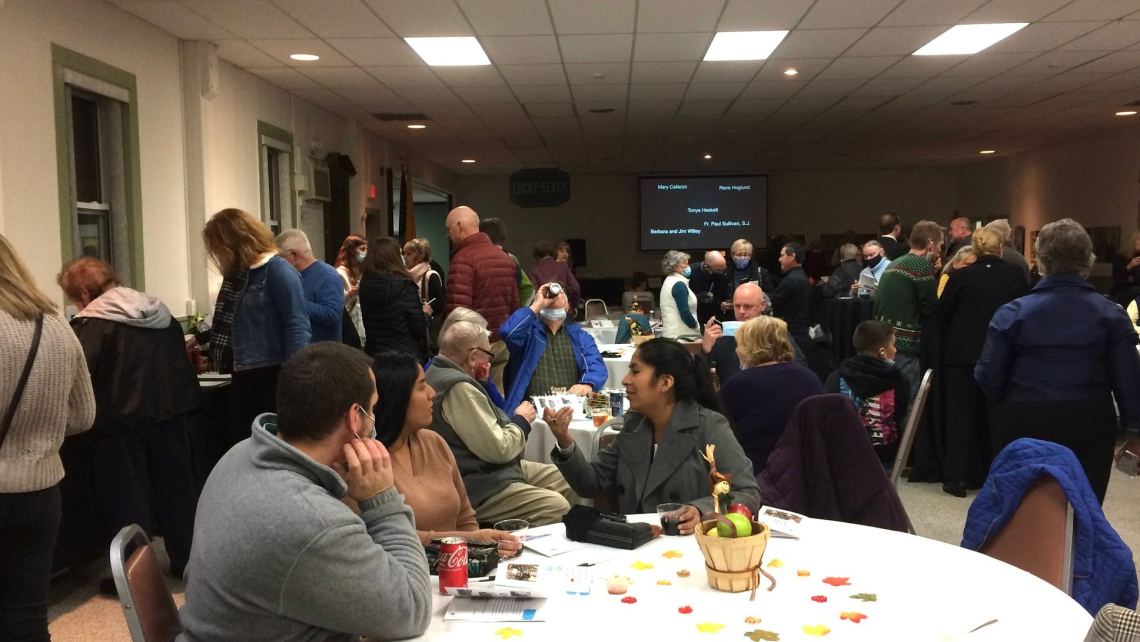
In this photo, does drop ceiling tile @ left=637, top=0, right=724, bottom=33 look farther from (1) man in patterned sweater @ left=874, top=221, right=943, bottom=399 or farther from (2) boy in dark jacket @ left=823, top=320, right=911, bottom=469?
(2) boy in dark jacket @ left=823, top=320, right=911, bottom=469

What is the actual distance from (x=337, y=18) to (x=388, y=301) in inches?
74.9

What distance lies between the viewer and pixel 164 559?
4.94m

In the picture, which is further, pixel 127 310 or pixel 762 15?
pixel 762 15

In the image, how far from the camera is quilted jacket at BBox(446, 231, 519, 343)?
19.7 ft

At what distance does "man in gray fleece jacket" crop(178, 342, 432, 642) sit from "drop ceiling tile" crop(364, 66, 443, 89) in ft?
21.2

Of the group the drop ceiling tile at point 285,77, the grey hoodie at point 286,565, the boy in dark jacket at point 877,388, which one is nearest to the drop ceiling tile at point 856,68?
the boy in dark jacket at point 877,388

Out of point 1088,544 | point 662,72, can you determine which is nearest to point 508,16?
point 662,72

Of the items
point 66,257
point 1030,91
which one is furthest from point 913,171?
point 66,257

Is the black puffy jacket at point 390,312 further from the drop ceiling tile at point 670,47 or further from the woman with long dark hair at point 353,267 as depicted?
the drop ceiling tile at point 670,47

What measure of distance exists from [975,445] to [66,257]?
5.68 m

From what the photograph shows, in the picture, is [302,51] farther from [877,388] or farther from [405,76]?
[877,388]

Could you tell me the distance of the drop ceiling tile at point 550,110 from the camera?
10.2 metres

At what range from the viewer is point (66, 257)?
17.4 feet

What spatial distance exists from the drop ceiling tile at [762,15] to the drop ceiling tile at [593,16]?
660mm
